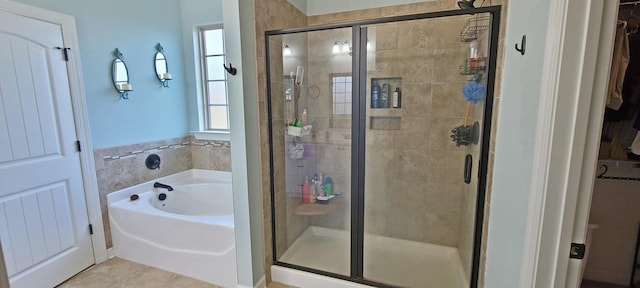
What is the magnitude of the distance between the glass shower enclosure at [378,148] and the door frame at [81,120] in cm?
163

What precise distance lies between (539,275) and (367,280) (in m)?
1.26

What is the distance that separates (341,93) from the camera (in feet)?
8.07

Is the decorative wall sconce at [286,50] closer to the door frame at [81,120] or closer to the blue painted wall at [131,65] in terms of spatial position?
the blue painted wall at [131,65]

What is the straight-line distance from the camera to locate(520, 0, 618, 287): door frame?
81cm

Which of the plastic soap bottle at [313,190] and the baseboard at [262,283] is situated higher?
the plastic soap bottle at [313,190]

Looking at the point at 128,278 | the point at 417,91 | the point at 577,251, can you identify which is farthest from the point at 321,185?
the point at 577,251

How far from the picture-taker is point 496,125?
4.86 feet

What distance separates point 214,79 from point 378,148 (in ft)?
6.92

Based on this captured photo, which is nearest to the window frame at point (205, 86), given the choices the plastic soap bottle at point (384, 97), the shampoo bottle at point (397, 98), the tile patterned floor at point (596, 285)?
the plastic soap bottle at point (384, 97)

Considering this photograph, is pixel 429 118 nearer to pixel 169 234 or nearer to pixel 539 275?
pixel 539 275

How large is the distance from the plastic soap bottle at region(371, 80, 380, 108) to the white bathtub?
5.06 feet

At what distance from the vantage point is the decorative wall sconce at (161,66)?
2.85m

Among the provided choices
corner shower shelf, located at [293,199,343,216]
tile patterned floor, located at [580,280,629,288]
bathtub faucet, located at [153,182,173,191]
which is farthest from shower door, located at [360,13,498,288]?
bathtub faucet, located at [153,182,173,191]

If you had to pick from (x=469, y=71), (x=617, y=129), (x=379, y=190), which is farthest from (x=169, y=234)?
(x=617, y=129)
